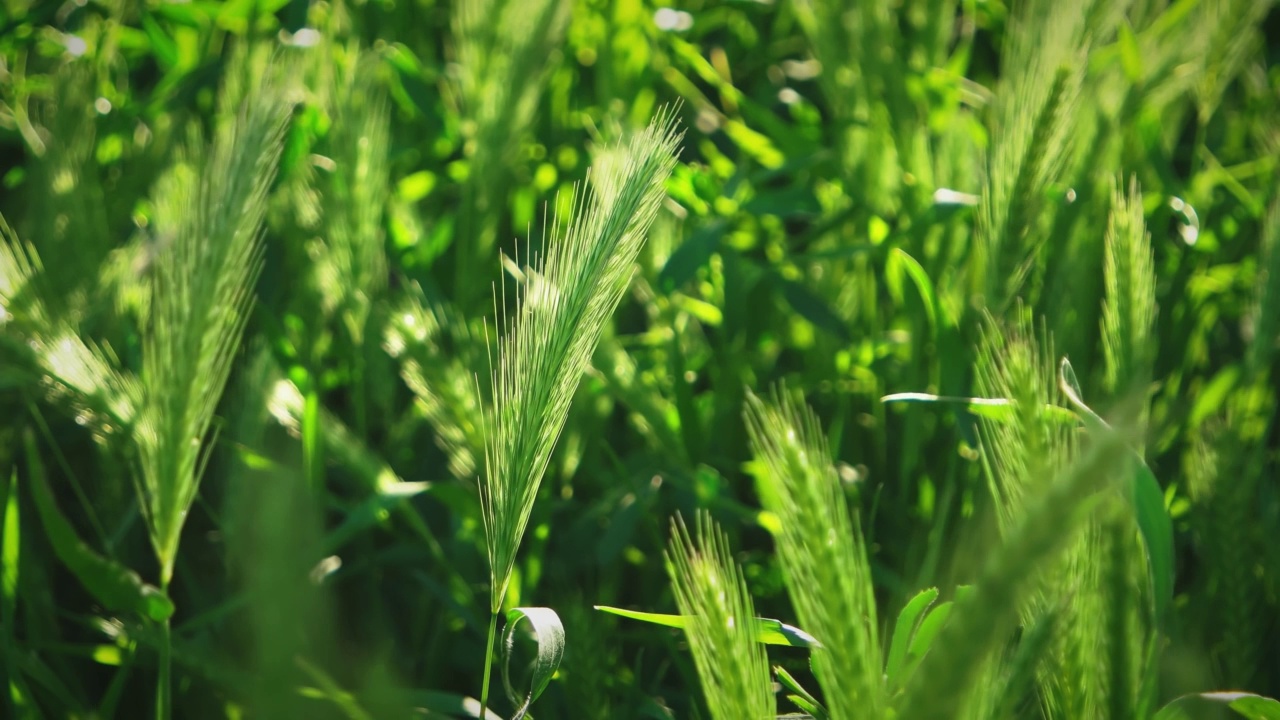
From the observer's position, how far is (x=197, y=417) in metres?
0.54

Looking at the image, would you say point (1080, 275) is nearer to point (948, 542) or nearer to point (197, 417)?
point (948, 542)

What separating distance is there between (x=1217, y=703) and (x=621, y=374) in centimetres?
49

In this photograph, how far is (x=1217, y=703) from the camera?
509 mm

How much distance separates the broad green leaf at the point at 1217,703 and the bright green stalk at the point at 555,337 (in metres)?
0.37

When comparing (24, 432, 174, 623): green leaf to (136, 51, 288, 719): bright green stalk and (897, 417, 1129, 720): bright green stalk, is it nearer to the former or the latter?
(136, 51, 288, 719): bright green stalk

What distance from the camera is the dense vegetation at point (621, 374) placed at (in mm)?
474

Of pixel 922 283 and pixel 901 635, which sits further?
pixel 922 283

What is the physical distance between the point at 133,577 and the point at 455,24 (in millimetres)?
689

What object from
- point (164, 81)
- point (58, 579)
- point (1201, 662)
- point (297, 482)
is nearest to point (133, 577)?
point (297, 482)

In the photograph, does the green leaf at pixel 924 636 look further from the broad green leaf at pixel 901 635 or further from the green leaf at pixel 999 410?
the green leaf at pixel 999 410

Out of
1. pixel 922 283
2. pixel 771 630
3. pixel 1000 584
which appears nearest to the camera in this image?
pixel 1000 584

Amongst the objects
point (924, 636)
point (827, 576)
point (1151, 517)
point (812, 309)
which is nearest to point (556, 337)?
point (827, 576)

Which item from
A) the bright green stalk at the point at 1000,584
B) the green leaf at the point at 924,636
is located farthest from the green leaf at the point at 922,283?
the bright green stalk at the point at 1000,584

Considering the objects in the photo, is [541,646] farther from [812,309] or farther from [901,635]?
[812,309]
